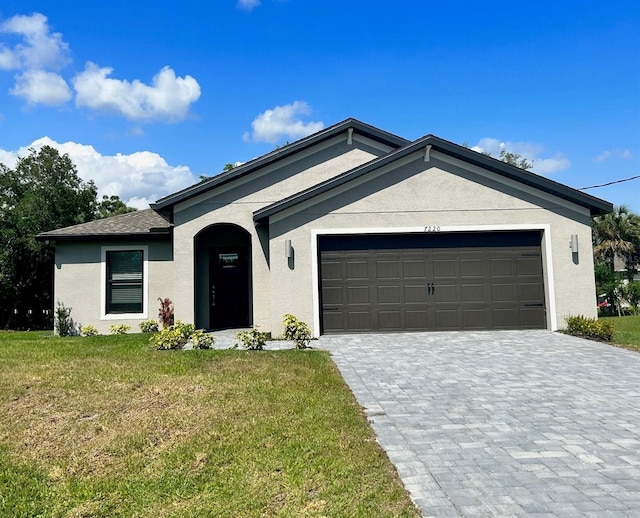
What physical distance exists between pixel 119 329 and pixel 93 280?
6.51ft

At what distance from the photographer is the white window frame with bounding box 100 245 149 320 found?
1377 centimetres

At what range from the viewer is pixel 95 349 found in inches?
367

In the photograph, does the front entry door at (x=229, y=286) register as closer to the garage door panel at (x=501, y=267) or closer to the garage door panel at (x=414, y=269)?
the garage door panel at (x=414, y=269)

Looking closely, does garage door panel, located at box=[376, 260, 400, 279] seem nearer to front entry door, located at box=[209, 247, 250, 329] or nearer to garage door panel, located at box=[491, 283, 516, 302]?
garage door panel, located at box=[491, 283, 516, 302]

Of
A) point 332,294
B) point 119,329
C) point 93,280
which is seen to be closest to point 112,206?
point 93,280

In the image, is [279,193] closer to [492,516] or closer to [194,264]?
[194,264]

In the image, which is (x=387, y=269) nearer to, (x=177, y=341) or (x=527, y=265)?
(x=527, y=265)

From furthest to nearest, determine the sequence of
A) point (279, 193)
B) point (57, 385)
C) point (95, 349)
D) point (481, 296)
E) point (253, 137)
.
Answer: point (253, 137), point (279, 193), point (481, 296), point (95, 349), point (57, 385)

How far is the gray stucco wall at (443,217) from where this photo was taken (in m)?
11.4

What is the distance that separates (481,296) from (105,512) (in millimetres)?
10367

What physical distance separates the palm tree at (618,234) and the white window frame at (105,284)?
25.2 metres

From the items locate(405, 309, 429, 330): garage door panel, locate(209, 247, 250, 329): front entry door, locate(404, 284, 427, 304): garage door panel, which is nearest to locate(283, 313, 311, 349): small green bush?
locate(405, 309, 429, 330): garage door panel

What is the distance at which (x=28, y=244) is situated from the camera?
2027cm

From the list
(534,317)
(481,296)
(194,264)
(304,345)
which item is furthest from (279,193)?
(534,317)
